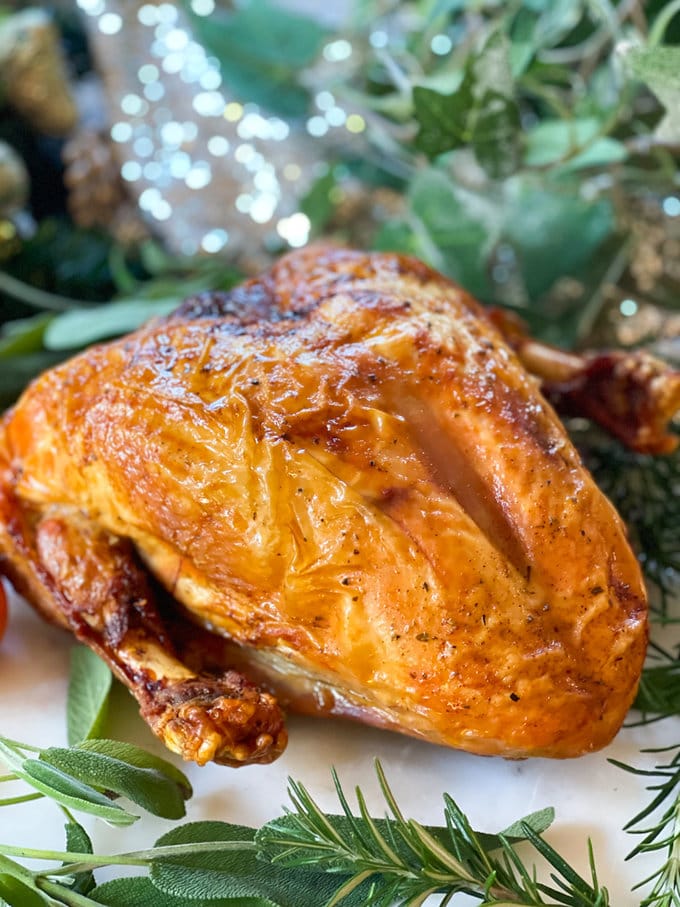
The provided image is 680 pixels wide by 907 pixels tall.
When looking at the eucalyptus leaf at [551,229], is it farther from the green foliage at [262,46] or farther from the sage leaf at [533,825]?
the sage leaf at [533,825]

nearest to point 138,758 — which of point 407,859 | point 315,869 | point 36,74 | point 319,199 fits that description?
point 315,869

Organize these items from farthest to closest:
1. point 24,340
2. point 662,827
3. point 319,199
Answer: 1. point 319,199
2. point 24,340
3. point 662,827

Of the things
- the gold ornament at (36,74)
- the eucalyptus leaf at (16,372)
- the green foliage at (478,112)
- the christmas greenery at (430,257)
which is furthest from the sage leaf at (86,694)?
the gold ornament at (36,74)

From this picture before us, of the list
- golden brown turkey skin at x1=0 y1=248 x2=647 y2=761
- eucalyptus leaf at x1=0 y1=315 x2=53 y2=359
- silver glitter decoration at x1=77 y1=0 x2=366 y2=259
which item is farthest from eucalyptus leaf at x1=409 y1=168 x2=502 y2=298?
eucalyptus leaf at x1=0 y1=315 x2=53 y2=359

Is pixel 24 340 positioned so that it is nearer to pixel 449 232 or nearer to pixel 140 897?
pixel 449 232

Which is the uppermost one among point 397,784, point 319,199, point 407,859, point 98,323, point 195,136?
point 195,136

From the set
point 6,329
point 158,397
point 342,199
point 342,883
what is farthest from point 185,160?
point 342,883

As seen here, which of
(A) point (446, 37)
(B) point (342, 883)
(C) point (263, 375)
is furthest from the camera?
(A) point (446, 37)

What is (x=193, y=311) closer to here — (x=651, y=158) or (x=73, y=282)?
(x=73, y=282)
